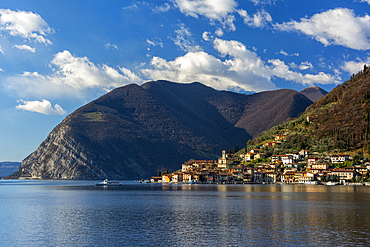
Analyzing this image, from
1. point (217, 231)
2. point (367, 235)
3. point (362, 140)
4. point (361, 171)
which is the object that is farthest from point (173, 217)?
point (362, 140)

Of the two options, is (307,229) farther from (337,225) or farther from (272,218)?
(272,218)

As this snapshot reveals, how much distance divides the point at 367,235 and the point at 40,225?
4039 centimetres

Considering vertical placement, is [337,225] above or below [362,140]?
below

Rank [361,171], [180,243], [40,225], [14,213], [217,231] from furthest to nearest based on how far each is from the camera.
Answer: [361,171] → [14,213] → [40,225] → [217,231] → [180,243]

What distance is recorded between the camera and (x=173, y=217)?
58.4 m

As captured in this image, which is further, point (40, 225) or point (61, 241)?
point (40, 225)

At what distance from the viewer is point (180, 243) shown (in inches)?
1545

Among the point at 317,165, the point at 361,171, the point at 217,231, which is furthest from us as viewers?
the point at 317,165

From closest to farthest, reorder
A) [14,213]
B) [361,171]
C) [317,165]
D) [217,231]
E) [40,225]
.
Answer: [217,231]
[40,225]
[14,213]
[361,171]
[317,165]

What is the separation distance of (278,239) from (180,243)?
10.2 m

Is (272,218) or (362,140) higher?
(362,140)

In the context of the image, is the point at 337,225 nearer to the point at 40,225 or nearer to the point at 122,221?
the point at 122,221

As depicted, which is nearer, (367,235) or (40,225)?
(367,235)

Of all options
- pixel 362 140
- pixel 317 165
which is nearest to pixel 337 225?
pixel 317 165
